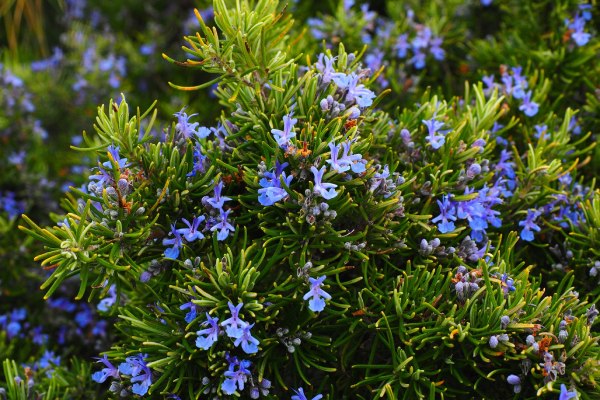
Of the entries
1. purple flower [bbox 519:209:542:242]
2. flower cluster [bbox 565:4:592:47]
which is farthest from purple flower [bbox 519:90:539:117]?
purple flower [bbox 519:209:542:242]

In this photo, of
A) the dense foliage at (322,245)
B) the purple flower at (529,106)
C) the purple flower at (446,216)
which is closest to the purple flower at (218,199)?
the dense foliage at (322,245)

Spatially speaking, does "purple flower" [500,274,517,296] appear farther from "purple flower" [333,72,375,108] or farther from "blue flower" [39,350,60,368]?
"blue flower" [39,350,60,368]

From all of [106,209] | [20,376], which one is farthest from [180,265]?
[20,376]

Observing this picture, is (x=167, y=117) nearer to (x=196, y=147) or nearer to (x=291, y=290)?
(x=196, y=147)

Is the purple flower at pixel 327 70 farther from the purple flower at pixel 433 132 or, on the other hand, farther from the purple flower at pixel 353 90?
the purple flower at pixel 433 132

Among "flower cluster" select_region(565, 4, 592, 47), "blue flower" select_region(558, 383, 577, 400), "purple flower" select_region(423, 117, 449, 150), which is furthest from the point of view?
"flower cluster" select_region(565, 4, 592, 47)

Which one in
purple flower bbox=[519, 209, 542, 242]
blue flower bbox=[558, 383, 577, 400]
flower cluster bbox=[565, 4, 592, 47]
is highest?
flower cluster bbox=[565, 4, 592, 47]
